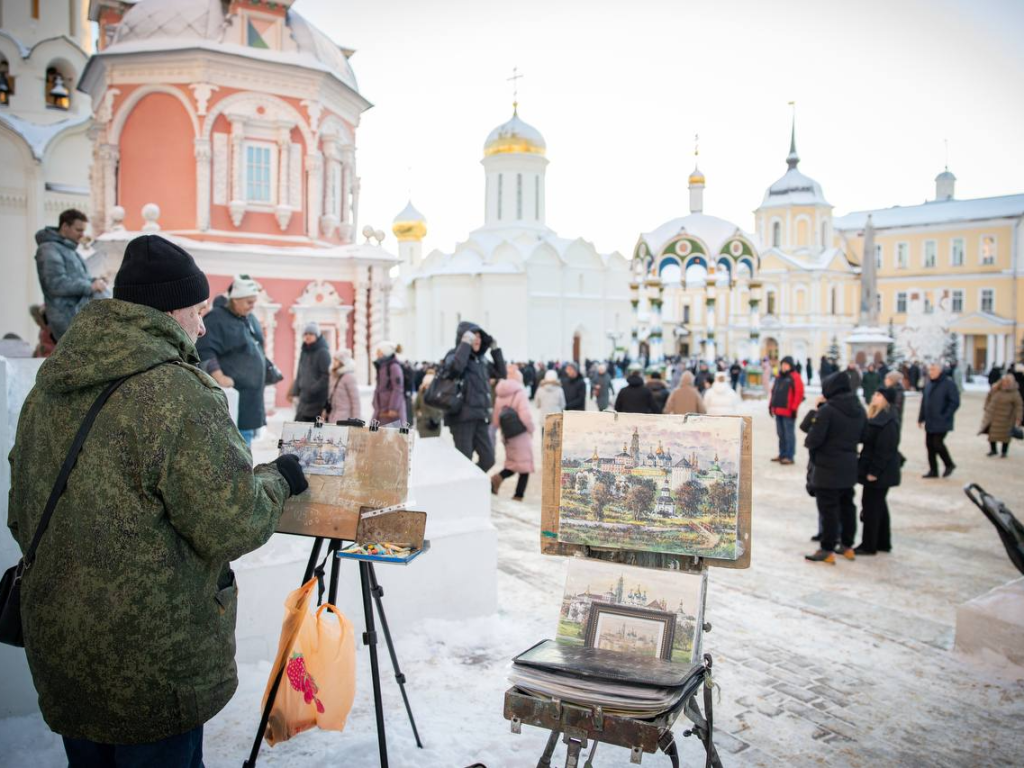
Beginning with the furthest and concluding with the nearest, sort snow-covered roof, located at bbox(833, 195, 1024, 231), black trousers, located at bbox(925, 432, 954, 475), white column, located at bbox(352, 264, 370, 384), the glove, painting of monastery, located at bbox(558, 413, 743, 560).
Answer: snow-covered roof, located at bbox(833, 195, 1024, 231)
white column, located at bbox(352, 264, 370, 384)
black trousers, located at bbox(925, 432, 954, 475)
painting of monastery, located at bbox(558, 413, 743, 560)
the glove

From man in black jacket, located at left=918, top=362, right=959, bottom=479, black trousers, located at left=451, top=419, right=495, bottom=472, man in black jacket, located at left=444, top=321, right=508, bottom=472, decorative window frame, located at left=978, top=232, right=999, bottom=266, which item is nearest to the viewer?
man in black jacket, located at left=444, top=321, right=508, bottom=472

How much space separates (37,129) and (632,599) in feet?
85.4

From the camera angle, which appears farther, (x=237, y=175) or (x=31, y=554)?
(x=237, y=175)

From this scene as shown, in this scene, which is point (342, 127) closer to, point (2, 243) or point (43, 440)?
point (2, 243)

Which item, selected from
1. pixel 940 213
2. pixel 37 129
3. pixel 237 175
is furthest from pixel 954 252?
pixel 37 129

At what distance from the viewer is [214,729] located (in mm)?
3424

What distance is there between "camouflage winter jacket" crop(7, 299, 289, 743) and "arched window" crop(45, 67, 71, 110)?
2688 cm

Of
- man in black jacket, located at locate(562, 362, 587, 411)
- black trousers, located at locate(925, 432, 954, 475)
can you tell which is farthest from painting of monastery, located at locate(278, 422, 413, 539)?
man in black jacket, located at locate(562, 362, 587, 411)

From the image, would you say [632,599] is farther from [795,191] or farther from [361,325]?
[795,191]

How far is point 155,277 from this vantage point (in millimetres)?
2145

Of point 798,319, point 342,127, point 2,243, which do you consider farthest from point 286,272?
point 798,319

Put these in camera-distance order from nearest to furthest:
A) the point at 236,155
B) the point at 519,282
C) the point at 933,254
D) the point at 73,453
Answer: the point at 73,453
the point at 236,155
the point at 519,282
the point at 933,254

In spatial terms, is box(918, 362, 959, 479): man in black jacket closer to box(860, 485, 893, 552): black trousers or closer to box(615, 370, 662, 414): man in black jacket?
box(615, 370, 662, 414): man in black jacket

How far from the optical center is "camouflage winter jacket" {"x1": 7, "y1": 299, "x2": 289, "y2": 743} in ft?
6.47
